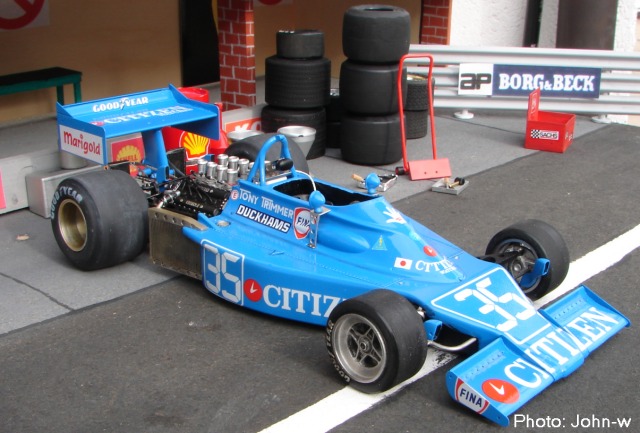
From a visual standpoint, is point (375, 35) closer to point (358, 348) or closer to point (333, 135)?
point (333, 135)

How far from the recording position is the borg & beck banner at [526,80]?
37.3 ft

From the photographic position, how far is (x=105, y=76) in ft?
36.4

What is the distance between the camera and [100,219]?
21.0ft

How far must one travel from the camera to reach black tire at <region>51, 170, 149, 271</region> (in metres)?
6.41

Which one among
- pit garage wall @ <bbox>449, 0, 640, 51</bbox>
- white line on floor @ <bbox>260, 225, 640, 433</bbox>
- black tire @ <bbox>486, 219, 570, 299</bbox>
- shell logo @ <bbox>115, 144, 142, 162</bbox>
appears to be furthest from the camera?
pit garage wall @ <bbox>449, 0, 640, 51</bbox>

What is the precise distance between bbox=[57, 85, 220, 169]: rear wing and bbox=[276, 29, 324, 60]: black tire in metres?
1.82

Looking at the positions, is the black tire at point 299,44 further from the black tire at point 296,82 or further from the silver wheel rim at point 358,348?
the silver wheel rim at point 358,348

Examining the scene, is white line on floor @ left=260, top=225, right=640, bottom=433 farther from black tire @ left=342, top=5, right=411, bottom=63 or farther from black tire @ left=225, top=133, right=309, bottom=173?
black tire @ left=342, top=5, right=411, bottom=63

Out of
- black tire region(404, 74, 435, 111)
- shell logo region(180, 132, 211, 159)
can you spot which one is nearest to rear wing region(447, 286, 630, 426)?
shell logo region(180, 132, 211, 159)

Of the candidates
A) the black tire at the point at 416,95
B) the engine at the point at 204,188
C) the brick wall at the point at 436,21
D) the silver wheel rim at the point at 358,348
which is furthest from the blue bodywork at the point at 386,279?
the brick wall at the point at 436,21

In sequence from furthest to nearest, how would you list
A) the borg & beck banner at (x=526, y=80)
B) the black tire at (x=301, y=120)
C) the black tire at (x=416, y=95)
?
the borg & beck banner at (x=526, y=80)
the black tire at (x=416, y=95)
the black tire at (x=301, y=120)

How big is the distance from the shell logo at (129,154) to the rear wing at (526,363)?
4677 millimetres

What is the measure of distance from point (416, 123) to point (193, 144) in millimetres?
2976

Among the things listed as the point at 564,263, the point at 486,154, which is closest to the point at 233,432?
the point at 564,263
